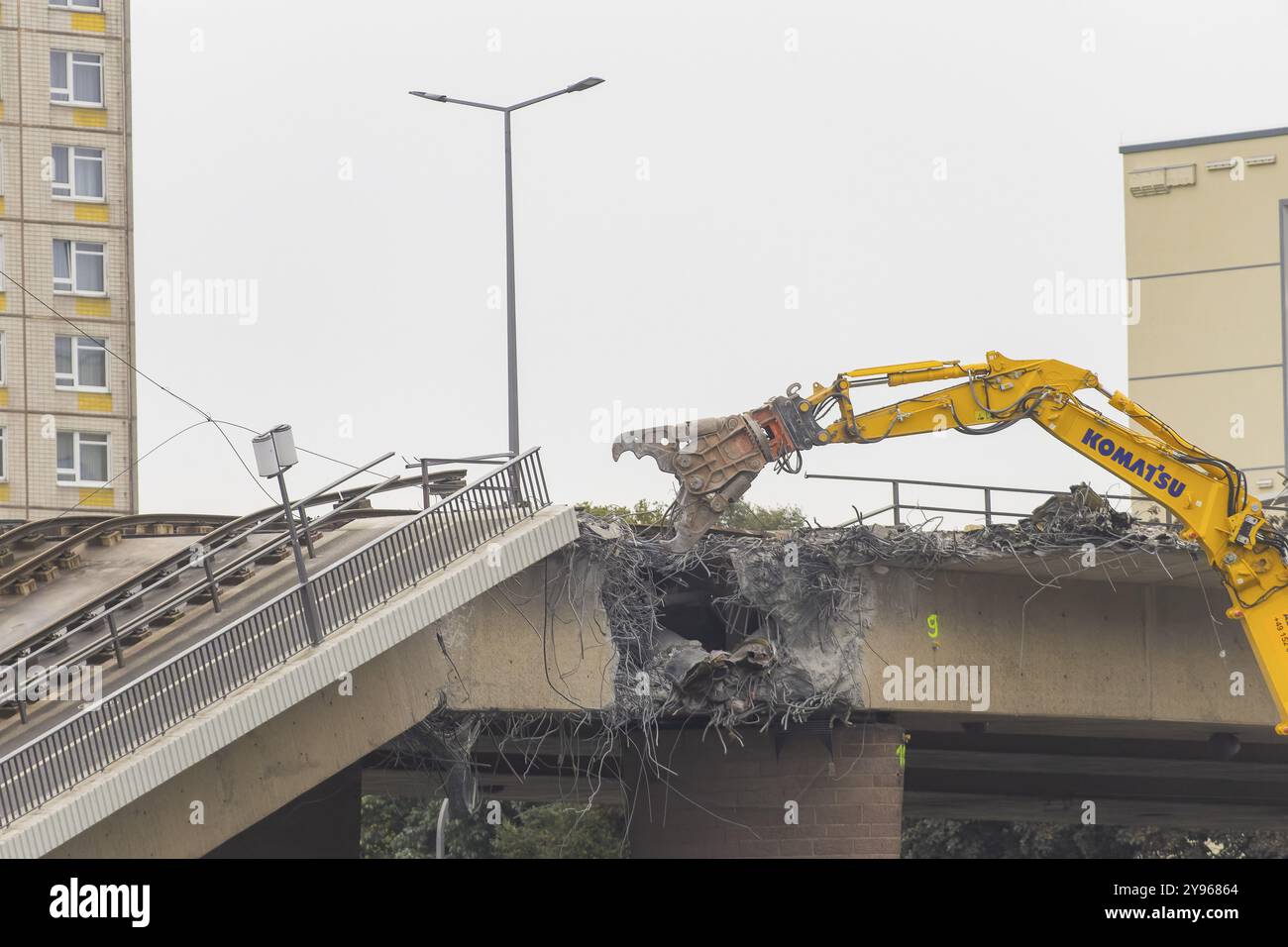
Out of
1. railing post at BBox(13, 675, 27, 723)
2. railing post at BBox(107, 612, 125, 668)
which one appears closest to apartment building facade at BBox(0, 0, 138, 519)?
railing post at BBox(107, 612, 125, 668)

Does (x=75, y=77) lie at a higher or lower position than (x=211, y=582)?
higher

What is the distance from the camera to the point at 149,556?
992 inches

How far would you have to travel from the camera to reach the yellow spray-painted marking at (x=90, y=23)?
6056cm

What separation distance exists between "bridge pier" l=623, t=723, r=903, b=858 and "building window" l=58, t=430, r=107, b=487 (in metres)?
40.7

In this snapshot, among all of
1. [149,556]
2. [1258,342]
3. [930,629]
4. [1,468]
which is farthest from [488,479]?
[1,468]

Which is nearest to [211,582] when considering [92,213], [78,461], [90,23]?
[78,461]

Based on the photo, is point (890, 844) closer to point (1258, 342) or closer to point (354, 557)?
point (354, 557)

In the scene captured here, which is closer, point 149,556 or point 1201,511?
point 1201,511

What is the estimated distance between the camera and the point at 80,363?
197 ft

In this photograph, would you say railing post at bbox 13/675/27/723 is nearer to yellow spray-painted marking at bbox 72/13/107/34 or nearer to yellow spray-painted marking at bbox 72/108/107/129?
yellow spray-painted marking at bbox 72/108/107/129

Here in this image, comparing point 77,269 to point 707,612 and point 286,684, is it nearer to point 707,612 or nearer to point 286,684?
point 707,612

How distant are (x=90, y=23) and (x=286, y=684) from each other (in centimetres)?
4741
